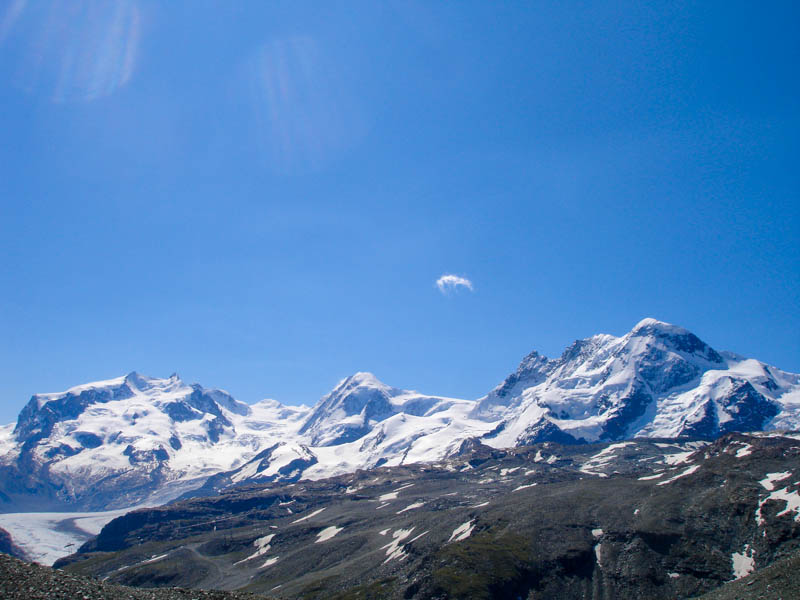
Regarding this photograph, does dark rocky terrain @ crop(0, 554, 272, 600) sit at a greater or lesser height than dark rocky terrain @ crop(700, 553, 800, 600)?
greater

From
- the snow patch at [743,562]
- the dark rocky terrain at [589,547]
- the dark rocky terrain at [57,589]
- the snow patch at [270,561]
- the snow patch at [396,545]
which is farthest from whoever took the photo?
the snow patch at [270,561]

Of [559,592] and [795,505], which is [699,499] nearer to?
[795,505]

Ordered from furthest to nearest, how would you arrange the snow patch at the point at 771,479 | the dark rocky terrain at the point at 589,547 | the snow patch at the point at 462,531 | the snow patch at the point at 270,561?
1. the snow patch at the point at 270,561
2. the snow patch at the point at 462,531
3. the snow patch at the point at 771,479
4. the dark rocky terrain at the point at 589,547

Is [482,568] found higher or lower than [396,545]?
higher

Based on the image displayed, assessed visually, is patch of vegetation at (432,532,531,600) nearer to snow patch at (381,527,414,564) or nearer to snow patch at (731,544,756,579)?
snow patch at (381,527,414,564)

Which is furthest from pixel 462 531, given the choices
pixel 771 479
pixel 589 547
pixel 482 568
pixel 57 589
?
pixel 57 589

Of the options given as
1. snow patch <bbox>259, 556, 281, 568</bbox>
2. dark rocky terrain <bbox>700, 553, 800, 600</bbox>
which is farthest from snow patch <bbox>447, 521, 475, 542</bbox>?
dark rocky terrain <bbox>700, 553, 800, 600</bbox>

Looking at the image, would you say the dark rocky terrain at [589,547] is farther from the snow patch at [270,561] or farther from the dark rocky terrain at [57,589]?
the dark rocky terrain at [57,589]

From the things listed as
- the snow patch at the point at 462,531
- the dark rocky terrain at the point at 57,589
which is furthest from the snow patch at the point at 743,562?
the dark rocky terrain at the point at 57,589

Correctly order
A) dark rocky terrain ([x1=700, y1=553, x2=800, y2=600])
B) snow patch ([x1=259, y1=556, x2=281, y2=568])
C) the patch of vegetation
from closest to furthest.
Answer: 1. dark rocky terrain ([x1=700, y1=553, x2=800, y2=600])
2. the patch of vegetation
3. snow patch ([x1=259, y1=556, x2=281, y2=568])

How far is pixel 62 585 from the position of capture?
176 ft

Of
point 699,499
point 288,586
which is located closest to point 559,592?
point 699,499

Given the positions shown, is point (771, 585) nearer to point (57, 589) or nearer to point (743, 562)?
point (743, 562)

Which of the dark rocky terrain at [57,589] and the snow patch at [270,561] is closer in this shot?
the dark rocky terrain at [57,589]
